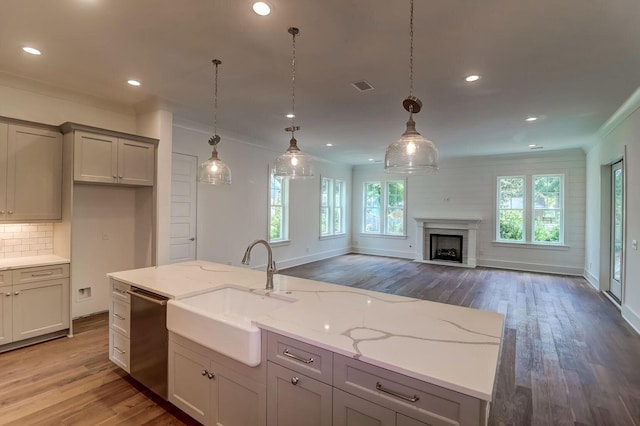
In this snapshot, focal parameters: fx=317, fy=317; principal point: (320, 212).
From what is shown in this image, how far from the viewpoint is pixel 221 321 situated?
1736 mm

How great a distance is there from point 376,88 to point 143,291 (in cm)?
303

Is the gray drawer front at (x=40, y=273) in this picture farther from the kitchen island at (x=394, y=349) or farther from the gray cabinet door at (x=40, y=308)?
the kitchen island at (x=394, y=349)

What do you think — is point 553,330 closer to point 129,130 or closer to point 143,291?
point 143,291

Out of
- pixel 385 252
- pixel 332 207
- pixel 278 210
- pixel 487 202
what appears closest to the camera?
pixel 278 210

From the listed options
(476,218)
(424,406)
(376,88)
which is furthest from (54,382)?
(476,218)

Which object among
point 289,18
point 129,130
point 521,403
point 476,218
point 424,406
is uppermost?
point 289,18

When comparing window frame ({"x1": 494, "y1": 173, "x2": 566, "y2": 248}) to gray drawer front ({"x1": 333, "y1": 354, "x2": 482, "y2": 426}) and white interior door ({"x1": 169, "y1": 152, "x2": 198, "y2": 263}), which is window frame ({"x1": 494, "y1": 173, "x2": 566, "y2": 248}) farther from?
gray drawer front ({"x1": 333, "y1": 354, "x2": 482, "y2": 426})

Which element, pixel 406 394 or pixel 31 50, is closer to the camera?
pixel 406 394

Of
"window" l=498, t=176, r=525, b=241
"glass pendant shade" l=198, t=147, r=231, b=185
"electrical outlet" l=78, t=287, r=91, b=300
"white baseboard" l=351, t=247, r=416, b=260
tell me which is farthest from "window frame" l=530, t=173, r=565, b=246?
"electrical outlet" l=78, t=287, r=91, b=300

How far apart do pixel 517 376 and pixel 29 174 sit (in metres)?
5.16

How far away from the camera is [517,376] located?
278cm

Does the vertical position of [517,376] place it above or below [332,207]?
below

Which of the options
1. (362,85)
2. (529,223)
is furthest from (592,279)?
(362,85)

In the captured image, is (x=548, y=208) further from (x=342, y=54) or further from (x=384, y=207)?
(x=342, y=54)
